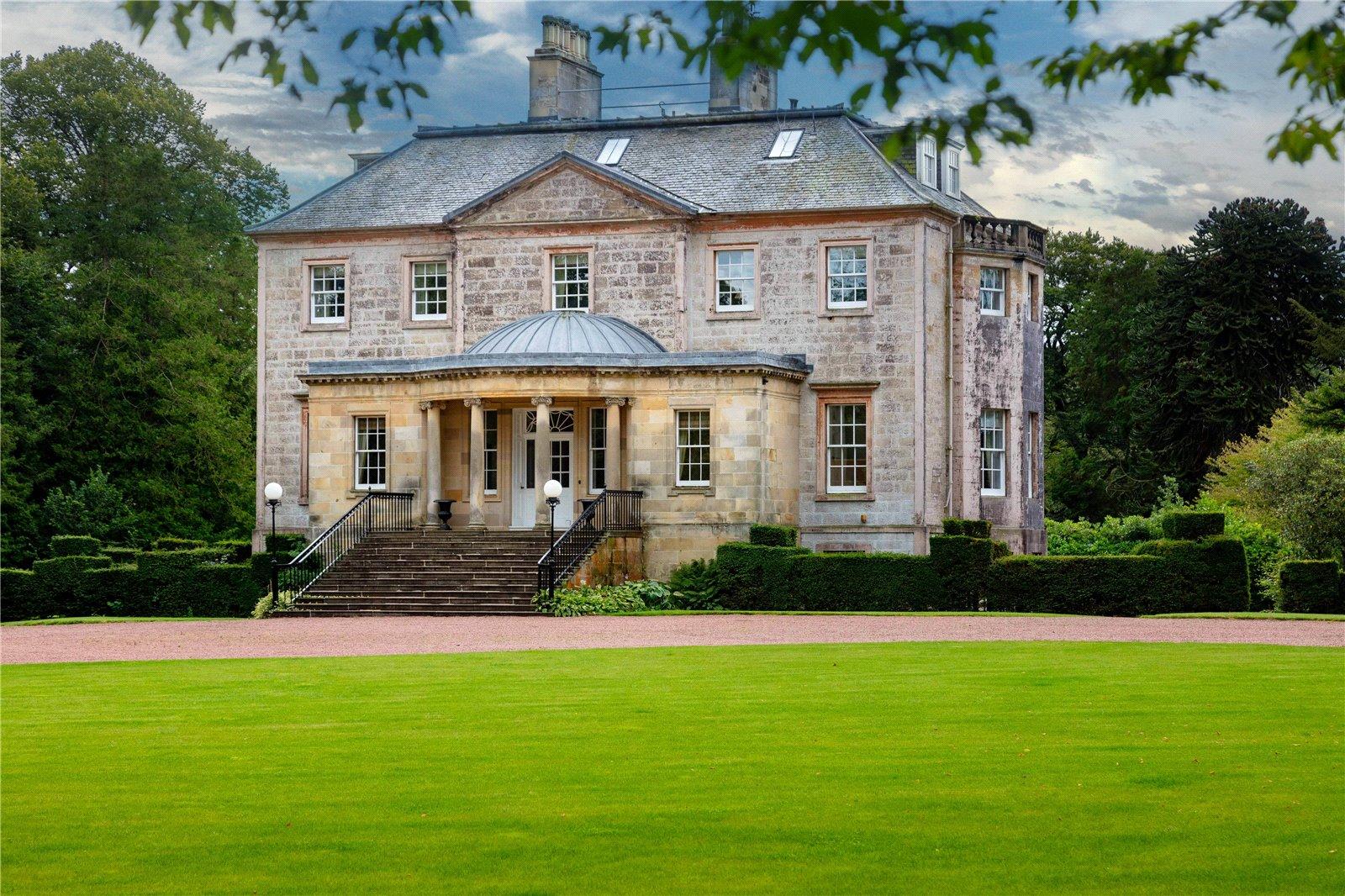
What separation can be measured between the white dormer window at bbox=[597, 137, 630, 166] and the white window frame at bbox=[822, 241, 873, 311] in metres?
6.32

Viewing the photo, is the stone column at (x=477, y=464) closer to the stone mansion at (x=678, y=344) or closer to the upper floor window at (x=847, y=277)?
the stone mansion at (x=678, y=344)

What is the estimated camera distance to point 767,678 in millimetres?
18547

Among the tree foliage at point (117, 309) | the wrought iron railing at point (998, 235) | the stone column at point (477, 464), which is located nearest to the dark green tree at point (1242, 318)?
the wrought iron railing at point (998, 235)

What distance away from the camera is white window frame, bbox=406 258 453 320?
41.6 m

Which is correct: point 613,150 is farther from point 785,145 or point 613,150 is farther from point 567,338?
point 567,338

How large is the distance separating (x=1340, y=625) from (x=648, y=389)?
15.2 meters

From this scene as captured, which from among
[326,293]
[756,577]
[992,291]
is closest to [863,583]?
[756,577]

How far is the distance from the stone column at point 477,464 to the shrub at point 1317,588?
53.3 feet

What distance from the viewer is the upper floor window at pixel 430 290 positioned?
41.7 meters

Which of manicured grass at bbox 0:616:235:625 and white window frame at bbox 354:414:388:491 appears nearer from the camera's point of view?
manicured grass at bbox 0:616:235:625

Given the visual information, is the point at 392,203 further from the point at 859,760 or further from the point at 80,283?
the point at 859,760

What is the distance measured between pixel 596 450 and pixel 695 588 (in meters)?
6.13

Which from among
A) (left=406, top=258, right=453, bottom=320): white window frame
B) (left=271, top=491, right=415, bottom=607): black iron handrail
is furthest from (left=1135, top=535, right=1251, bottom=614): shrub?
(left=406, top=258, right=453, bottom=320): white window frame

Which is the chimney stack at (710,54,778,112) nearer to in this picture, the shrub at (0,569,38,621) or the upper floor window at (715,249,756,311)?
the upper floor window at (715,249,756,311)
